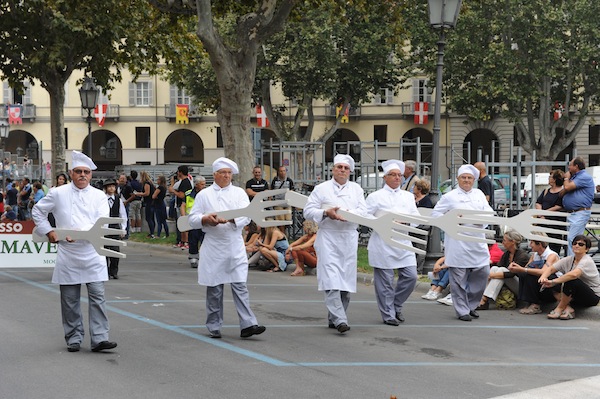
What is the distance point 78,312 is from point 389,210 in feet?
12.1

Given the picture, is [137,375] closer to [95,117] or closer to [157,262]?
[157,262]

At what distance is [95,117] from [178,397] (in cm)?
6055

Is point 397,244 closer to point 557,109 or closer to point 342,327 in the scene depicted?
point 342,327

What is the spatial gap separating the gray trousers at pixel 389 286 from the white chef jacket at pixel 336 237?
23.8 inches

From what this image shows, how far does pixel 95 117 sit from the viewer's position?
65938mm

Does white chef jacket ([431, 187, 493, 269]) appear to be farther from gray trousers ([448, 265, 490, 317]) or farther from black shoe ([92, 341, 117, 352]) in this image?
black shoe ([92, 341, 117, 352])

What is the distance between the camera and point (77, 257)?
359 inches

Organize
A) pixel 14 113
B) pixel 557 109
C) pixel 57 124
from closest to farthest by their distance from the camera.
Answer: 1. pixel 57 124
2. pixel 557 109
3. pixel 14 113

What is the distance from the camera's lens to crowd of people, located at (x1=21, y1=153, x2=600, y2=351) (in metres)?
9.30

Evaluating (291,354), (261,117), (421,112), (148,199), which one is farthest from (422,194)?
(421,112)

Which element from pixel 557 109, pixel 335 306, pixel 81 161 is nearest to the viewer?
pixel 81 161

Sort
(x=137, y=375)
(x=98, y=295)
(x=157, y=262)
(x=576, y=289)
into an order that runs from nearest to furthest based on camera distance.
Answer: (x=137, y=375), (x=98, y=295), (x=576, y=289), (x=157, y=262)

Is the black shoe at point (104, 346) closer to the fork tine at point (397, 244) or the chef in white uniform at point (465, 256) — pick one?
the fork tine at point (397, 244)

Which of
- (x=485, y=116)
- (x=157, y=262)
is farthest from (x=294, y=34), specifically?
(x=157, y=262)
